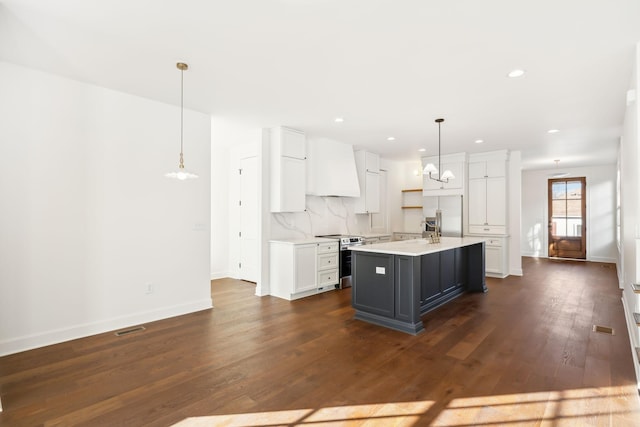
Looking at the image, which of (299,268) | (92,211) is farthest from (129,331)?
(299,268)

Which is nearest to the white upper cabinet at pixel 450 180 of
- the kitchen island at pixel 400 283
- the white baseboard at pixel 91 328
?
the kitchen island at pixel 400 283

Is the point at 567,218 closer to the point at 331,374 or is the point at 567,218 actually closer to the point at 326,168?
the point at 326,168

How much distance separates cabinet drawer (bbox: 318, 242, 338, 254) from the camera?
545cm

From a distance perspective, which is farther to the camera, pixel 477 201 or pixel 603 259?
pixel 603 259

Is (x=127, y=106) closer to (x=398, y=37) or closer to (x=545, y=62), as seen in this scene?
(x=398, y=37)

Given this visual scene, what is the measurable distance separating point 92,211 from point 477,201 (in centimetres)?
685

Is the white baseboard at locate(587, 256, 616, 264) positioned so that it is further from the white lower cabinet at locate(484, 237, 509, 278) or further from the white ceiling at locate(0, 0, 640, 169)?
the white ceiling at locate(0, 0, 640, 169)

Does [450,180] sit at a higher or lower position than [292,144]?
lower

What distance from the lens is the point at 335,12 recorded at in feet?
7.36

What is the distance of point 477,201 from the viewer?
712cm

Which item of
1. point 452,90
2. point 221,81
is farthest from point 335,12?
point 452,90

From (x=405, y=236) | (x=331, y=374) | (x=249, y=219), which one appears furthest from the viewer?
(x=405, y=236)

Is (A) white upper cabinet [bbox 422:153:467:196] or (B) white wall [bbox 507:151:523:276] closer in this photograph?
(B) white wall [bbox 507:151:523:276]

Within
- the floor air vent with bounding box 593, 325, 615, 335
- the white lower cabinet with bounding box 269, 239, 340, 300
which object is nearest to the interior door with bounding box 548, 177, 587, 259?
the floor air vent with bounding box 593, 325, 615, 335
